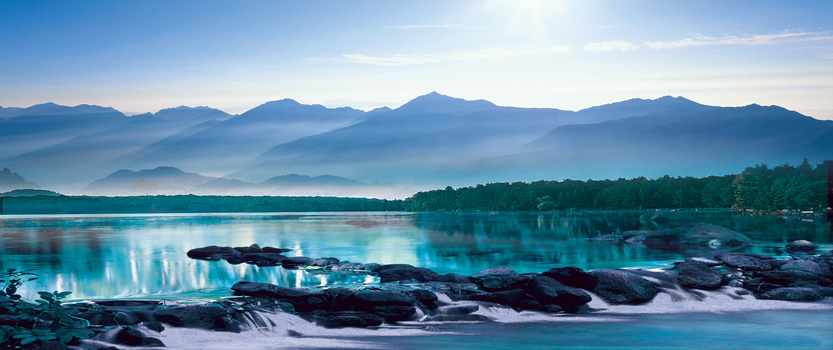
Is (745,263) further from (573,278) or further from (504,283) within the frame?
(504,283)

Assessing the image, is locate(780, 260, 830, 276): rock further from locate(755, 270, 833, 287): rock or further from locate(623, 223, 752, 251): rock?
locate(623, 223, 752, 251): rock

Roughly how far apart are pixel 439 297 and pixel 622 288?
22.7 ft

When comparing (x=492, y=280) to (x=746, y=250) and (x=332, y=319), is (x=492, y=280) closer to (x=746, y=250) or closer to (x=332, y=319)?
(x=332, y=319)

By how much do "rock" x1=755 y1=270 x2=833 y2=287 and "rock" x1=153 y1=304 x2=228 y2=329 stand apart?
847 inches

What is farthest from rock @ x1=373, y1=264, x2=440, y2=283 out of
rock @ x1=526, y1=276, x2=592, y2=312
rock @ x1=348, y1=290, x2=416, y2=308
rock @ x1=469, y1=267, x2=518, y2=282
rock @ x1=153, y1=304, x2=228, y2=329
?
rock @ x1=153, y1=304, x2=228, y2=329

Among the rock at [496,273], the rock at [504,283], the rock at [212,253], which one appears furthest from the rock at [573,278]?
the rock at [212,253]

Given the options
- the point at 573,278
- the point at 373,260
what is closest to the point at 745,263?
the point at 573,278

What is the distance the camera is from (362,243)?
70.8m

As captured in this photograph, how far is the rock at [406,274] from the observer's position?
98.6ft

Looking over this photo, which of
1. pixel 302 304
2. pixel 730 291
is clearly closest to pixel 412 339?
pixel 302 304

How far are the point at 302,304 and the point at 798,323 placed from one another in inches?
623

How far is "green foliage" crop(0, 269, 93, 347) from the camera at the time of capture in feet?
54.1

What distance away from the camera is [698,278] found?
27.1 meters

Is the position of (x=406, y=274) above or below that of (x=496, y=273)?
below
